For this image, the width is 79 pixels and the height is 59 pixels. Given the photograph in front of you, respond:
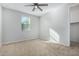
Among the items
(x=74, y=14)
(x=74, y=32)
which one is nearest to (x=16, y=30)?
(x=74, y=14)

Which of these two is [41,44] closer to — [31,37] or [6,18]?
[31,37]

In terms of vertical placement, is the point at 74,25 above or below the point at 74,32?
above

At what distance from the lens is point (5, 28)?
3312 mm

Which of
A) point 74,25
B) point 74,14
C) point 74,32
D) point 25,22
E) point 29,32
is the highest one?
point 74,14

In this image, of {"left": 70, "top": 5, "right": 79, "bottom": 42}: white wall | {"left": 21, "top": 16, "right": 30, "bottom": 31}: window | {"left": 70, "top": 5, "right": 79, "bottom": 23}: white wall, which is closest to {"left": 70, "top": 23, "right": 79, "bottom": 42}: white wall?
{"left": 70, "top": 5, "right": 79, "bottom": 42}: white wall

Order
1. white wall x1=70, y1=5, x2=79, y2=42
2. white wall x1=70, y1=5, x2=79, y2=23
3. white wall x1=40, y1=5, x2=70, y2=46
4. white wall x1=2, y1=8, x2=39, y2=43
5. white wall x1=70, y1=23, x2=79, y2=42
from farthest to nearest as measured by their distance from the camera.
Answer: white wall x1=70, y1=23, x2=79, y2=42 < white wall x1=70, y1=5, x2=79, y2=42 < white wall x1=70, y1=5, x2=79, y2=23 < white wall x1=40, y1=5, x2=70, y2=46 < white wall x1=2, y1=8, x2=39, y2=43

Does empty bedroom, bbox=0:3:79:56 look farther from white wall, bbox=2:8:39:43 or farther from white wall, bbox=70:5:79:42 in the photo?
white wall, bbox=70:5:79:42

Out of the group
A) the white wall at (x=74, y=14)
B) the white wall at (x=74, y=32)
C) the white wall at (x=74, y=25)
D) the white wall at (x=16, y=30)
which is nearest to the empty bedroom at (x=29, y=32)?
the white wall at (x=16, y=30)

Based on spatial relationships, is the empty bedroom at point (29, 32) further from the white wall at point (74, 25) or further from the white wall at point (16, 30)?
the white wall at point (74, 25)

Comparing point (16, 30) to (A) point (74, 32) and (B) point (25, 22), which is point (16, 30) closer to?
(B) point (25, 22)

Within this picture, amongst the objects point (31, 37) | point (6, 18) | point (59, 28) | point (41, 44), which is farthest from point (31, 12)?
point (59, 28)

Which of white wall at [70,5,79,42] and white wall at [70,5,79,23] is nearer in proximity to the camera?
white wall at [70,5,79,23]

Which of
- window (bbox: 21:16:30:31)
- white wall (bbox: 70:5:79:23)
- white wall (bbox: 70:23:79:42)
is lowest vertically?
white wall (bbox: 70:23:79:42)

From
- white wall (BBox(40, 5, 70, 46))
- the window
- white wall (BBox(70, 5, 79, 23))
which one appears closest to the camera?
the window
